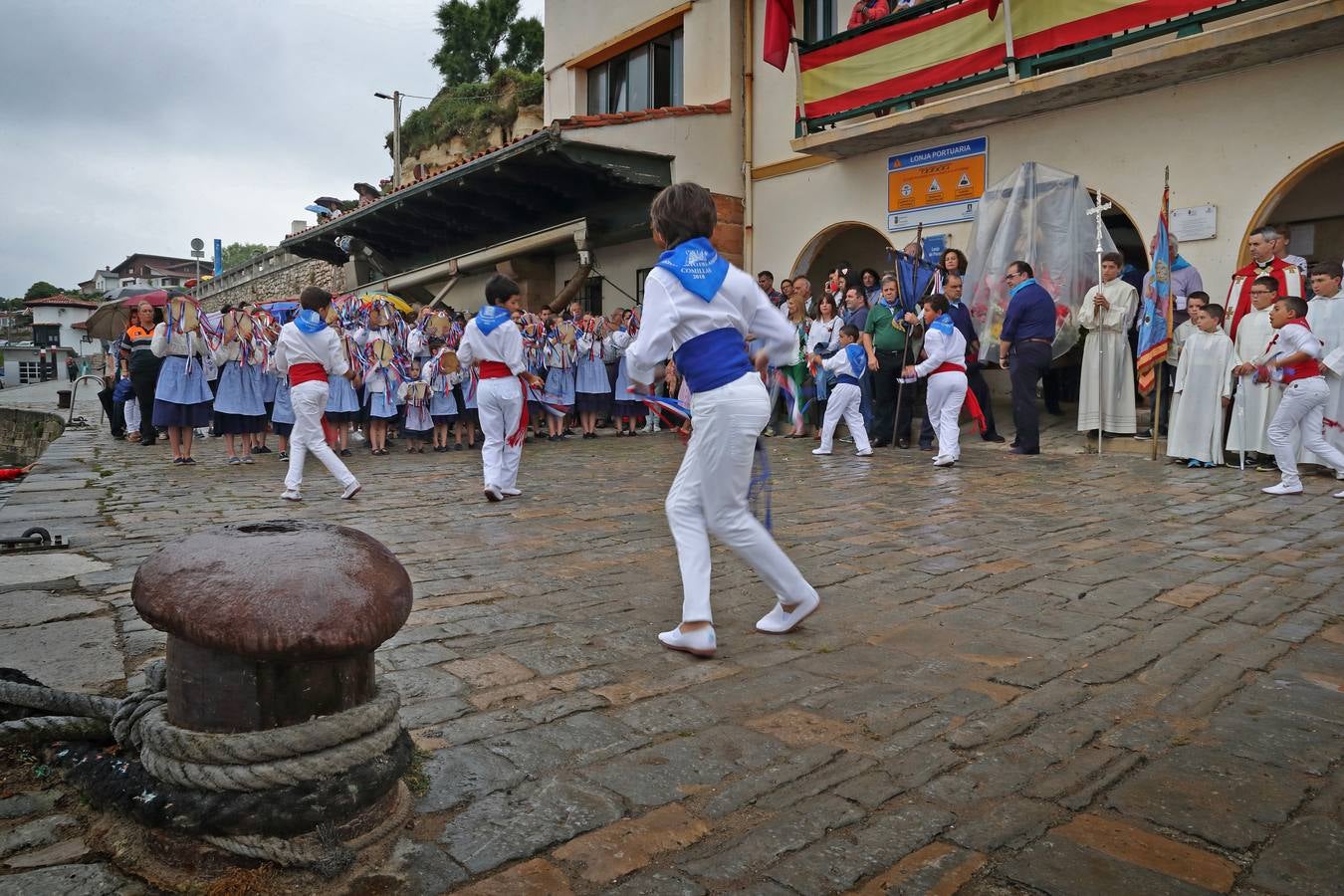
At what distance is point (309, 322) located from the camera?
731 cm

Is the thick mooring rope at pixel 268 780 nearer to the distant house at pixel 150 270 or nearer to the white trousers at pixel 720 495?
the white trousers at pixel 720 495

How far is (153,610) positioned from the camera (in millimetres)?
1944

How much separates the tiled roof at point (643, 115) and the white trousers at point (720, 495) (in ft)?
37.9

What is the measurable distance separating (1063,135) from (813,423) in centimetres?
511

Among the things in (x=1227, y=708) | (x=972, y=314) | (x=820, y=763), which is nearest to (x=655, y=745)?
(x=820, y=763)

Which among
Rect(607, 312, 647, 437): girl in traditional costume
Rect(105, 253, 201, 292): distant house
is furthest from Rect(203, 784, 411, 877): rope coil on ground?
Rect(105, 253, 201, 292): distant house

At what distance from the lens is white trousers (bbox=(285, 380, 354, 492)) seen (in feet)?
24.2

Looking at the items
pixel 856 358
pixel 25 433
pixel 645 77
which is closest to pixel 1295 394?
pixel 856 358

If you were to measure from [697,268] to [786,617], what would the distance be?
4.89 ft

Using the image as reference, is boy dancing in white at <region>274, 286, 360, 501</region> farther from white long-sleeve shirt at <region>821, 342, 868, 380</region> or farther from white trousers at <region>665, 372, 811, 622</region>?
white long-sleeve shirt at <region>821, 342, 868, 380</region>

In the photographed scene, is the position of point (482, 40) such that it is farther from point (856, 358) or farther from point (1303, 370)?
point (1303, 370)

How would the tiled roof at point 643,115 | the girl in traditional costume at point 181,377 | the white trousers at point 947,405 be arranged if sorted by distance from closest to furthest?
the white trousers at point 947,405 → the girl in traditional costume at point 181,377 → the tiled roof at point 643,115

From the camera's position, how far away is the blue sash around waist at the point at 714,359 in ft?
11.6

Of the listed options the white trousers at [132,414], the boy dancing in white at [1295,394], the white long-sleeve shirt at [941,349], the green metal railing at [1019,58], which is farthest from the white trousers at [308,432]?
the green metal railing at [1019,58]
